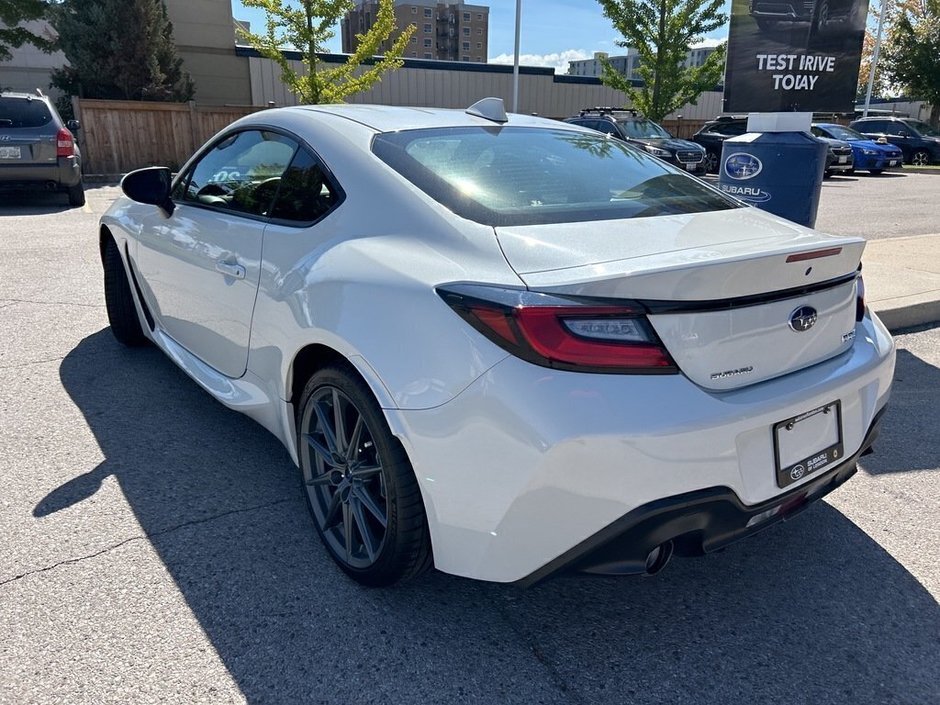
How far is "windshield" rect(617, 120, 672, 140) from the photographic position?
1873 cm

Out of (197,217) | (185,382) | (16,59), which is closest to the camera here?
(197,217)

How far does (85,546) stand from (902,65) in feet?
143

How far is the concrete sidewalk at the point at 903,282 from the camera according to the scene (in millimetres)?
5602

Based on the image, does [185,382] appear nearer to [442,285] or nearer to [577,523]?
[442,285]

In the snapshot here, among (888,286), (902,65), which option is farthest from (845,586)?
Result: (902,65)

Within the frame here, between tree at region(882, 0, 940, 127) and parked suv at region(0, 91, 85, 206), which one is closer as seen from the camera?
parked suv at region(0, 91, 85, 206)

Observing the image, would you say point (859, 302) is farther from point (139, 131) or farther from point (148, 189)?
point (139, 131)

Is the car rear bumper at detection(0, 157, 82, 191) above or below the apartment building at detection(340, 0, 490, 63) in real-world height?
below

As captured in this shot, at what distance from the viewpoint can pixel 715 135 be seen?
73.2 feet

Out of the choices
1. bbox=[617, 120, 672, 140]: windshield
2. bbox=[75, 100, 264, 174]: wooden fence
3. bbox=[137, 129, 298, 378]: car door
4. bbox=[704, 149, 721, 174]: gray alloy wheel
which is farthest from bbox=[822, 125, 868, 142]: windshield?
bbox=[137, 129, 298, 378]: car door

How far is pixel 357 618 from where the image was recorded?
7.75 feet

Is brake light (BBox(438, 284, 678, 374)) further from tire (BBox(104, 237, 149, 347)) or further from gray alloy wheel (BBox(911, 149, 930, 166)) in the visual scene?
gray alloy wheel (BBox(911, 149, 930, 166))

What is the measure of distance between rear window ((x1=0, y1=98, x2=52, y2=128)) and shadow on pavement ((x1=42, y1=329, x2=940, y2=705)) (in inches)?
410

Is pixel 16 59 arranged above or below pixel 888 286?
above
